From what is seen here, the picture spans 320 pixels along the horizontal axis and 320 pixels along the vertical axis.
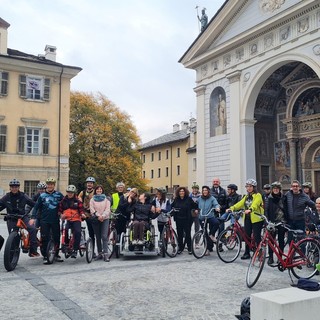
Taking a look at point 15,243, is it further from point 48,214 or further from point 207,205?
point 207,205

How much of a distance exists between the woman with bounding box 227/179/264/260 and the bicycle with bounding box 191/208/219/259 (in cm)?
96

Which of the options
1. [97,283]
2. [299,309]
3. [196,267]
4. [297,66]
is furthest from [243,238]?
[297,66]

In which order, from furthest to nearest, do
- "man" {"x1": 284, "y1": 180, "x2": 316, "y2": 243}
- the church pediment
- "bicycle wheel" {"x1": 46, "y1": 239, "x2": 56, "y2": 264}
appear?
the church pediment → "bicycle wheel" {"x1": 46, "y1": 239, "x2": 56, "y2": 264} → "man" {"x1": 284, "y1": 180, "x2": 316, "y2": 243}

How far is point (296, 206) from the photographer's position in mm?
9039

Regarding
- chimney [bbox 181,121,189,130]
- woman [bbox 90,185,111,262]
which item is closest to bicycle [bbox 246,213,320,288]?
woman [bbox 90,185,111,262]

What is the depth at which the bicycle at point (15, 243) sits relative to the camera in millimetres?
8172

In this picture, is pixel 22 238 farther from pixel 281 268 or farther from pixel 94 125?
pixel 94 125

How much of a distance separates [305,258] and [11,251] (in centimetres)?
583

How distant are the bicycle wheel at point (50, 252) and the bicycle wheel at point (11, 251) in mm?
781

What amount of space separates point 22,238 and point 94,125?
30761 millimetres

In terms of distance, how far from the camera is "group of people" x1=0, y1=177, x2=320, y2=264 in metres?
8.99

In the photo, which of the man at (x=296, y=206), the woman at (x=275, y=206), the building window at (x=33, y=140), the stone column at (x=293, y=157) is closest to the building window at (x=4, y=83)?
the building window at (x=33, y=140)

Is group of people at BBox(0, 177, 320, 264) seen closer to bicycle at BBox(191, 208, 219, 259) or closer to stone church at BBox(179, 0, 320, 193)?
bicycle at BBox(191, 208, 219, 259)

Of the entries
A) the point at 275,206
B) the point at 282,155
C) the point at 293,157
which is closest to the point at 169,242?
the point at 275,206
